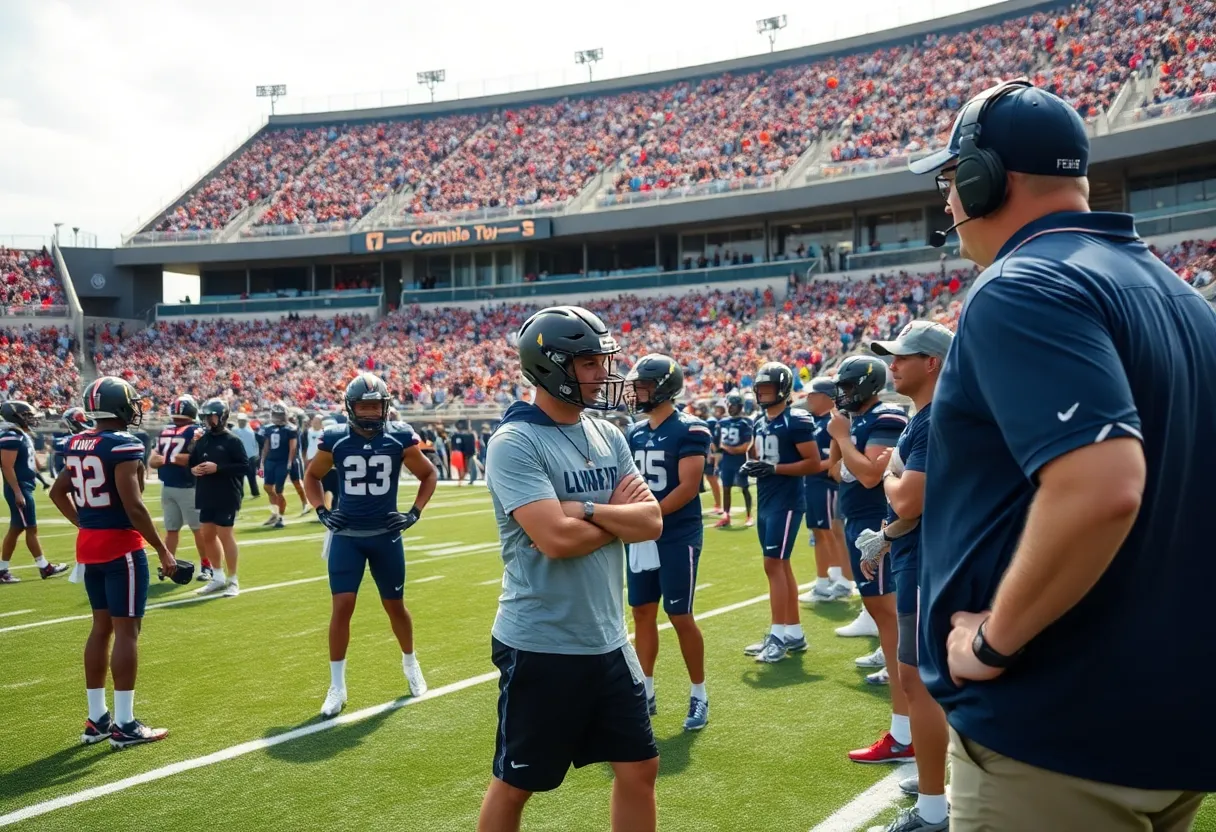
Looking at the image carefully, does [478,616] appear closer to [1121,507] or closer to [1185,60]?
[1121,507]

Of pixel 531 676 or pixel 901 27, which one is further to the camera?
pixel 901 27

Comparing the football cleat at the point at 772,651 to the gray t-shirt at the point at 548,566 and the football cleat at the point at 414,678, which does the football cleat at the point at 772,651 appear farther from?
the gray t-shirt at the point at 548,566

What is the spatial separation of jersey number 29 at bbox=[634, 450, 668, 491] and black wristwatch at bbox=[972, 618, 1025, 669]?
4.46 m

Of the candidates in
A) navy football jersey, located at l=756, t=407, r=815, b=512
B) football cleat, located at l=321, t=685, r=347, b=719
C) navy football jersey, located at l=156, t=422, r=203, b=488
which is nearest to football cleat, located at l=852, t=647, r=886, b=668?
navy football jersey, located at l=756, t=407, r=815, b=512

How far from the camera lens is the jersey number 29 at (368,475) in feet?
21.7

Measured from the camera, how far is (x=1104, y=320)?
1660 mm

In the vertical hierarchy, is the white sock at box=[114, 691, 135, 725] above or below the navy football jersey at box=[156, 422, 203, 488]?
below

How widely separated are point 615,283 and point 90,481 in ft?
111

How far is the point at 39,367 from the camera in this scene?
39000 mm

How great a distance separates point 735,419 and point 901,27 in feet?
105

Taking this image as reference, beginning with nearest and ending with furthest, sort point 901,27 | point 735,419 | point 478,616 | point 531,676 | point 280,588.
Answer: point 531,676
point 478,616
point 280,588
point 735,419
point 901,27

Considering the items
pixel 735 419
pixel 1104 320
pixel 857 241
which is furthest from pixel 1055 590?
pixel 857 241

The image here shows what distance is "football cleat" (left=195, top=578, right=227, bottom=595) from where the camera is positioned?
35.1ft

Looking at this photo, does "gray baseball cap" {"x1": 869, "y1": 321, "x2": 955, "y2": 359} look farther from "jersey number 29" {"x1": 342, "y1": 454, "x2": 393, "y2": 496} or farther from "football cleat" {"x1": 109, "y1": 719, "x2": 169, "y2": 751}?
"football cleat" {"x1": 109, "y1": 719, "x2": 169, "y2": 751}
